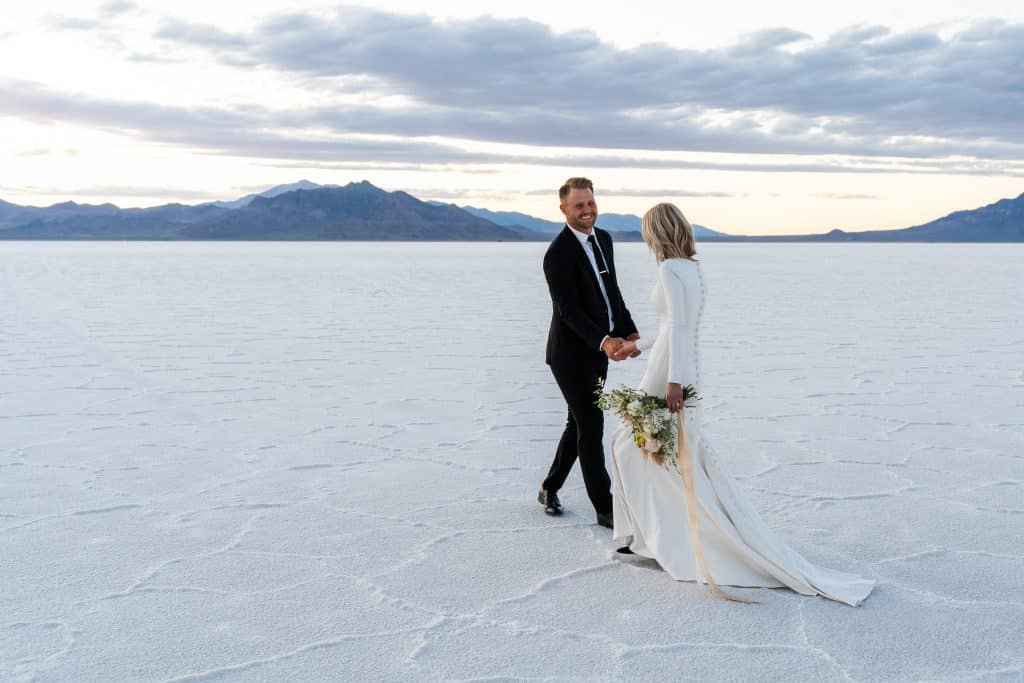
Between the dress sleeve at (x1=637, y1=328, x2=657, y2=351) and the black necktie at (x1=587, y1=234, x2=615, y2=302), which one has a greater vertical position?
the black necktie at (x1=587, y1=234, x2=615, y2=302)

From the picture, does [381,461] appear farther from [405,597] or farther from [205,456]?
[405,597]

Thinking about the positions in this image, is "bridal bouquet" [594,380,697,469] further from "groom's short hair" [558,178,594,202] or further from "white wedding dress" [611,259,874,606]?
"groom's short hair" [558,178,594,202]

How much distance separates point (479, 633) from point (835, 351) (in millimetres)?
7550

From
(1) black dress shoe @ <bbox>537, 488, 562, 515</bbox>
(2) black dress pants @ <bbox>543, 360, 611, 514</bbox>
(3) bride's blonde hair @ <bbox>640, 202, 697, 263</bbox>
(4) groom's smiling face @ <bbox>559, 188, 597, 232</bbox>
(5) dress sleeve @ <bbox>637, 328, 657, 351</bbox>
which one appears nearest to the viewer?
(3) bride's blonde hair @ <bbox>640, 202, 697, 263</bbox>

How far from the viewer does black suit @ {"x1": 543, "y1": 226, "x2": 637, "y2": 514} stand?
3881mm

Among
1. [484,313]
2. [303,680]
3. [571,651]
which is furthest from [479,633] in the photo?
[484,313]

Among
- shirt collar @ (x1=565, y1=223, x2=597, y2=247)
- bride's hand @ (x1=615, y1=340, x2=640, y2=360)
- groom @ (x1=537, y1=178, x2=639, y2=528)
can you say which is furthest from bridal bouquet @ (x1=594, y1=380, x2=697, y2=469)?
shirt collar @ (x1=565, y1=223, x2=597, y2=247)

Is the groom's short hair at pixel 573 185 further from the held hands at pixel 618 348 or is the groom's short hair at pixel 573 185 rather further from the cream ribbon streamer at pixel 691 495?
the cream ribbon streamer at pixel 691 495

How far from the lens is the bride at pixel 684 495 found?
330 cm

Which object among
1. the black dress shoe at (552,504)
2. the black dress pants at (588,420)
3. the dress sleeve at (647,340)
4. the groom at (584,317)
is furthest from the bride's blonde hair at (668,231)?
the black dress shoe at (552,504)

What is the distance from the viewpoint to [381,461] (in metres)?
5.26

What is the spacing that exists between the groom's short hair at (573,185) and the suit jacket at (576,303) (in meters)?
0.13

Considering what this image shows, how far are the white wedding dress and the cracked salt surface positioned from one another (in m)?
0.10

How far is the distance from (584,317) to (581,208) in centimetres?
42
